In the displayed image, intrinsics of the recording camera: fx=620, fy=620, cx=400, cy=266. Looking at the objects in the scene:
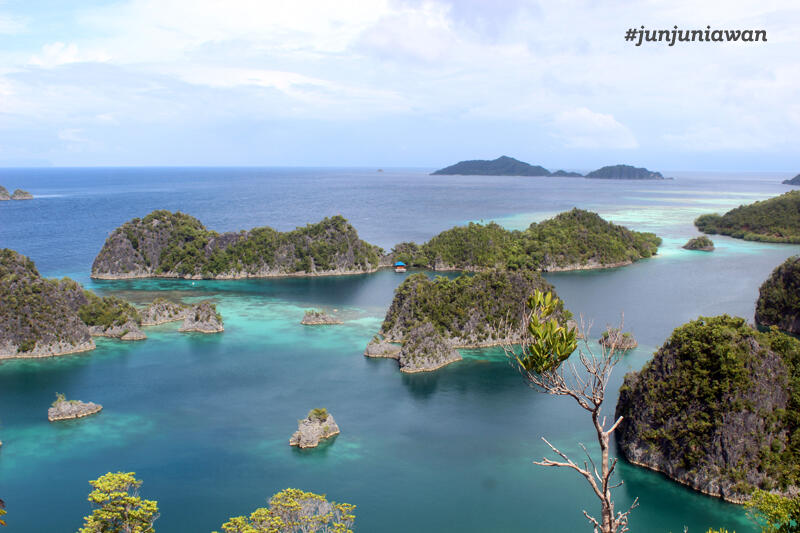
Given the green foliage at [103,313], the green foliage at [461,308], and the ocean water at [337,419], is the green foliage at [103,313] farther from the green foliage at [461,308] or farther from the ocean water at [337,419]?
the green foliage at [461,308]

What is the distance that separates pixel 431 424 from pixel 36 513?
69.8 ft

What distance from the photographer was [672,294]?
69500mm

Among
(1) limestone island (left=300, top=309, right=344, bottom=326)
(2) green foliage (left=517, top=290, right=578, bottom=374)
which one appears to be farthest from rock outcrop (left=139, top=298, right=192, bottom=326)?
(2) green foliage (left=517, top=290, right=578, bottom=374)

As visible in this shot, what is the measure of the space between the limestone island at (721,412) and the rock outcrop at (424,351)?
1689 cm

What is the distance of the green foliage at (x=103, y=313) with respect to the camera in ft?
183

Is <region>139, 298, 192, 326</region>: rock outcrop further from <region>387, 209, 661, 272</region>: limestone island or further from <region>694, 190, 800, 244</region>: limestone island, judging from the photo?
<region>694, 190, 800, 244</region>: limestone island

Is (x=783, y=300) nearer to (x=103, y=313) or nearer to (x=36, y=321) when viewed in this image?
(x=103, y=313)

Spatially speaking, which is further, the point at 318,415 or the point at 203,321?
the point at 203,321

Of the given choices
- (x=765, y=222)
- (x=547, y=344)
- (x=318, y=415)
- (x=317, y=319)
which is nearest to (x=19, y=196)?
(x=317, y=319)

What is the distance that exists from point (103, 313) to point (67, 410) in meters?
18.8

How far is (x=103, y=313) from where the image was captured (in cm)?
5628

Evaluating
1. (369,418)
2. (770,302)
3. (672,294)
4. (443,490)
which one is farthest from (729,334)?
(672,294)

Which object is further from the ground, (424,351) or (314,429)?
(424,351)

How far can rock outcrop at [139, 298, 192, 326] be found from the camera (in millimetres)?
59531
